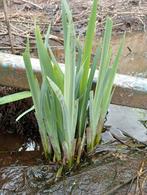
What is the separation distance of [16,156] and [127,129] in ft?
2.20

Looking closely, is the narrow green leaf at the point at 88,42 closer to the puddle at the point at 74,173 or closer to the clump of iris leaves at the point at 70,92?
the clump of iris leaves at the point at 70,92

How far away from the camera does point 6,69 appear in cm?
238

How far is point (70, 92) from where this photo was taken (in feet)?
6.10

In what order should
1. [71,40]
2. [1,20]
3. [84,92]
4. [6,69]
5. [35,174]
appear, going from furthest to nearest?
[1,20] < [6,69] < [35,174] < [84,92] < [71,40]

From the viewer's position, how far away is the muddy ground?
3.77 m

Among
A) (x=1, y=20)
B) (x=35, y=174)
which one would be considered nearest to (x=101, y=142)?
(x=35, y=174)

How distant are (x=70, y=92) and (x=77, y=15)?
235 cm

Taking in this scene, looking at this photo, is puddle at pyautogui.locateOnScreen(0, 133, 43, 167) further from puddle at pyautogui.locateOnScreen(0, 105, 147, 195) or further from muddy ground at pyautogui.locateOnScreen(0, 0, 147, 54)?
muddy ground at pyautogui.locateOnScreen(0, 0, 147, 54)

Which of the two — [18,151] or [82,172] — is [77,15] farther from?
[82,172]

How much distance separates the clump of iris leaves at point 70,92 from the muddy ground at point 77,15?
153 centimetres

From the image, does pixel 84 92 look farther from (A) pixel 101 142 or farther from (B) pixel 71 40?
(A) pixel 101 142

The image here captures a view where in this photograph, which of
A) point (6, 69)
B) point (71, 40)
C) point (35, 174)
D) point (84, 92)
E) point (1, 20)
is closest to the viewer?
point (71, 40)

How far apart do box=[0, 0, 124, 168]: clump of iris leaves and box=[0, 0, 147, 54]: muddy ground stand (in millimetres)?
1535

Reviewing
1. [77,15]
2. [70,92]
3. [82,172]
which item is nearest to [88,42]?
[70,92]
